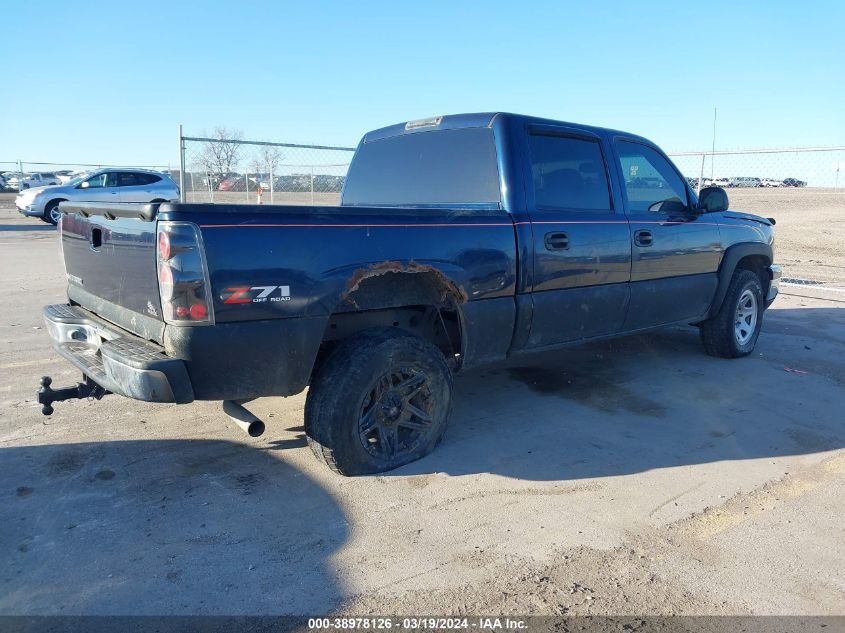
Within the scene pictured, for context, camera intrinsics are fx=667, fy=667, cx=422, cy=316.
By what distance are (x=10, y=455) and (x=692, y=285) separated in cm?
518

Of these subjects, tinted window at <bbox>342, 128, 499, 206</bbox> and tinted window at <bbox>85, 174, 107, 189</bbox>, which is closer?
tinted window at <bbox>342, 128, 499, 206</bbox>

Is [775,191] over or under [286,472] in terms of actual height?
over

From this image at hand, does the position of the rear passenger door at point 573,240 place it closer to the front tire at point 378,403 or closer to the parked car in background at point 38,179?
the front tire at point 378,403

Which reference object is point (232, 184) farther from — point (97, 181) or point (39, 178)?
point (39, 178)

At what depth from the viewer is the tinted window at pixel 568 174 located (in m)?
4.57

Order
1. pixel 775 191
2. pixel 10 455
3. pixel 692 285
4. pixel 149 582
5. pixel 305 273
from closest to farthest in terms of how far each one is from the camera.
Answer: pixel 149 582
pixel 305 273
pixel 10 455
pixel 692 285
pixel 775 191

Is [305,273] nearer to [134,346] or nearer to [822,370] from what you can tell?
[134,346]

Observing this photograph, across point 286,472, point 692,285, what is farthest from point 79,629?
point 692,285

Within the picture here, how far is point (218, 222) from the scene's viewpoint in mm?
3031

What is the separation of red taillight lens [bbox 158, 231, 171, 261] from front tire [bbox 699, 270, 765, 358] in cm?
510

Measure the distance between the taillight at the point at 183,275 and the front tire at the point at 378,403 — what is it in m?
0.80

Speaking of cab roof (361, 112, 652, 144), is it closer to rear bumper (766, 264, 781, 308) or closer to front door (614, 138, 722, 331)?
front door (614, 138, 722, 331)

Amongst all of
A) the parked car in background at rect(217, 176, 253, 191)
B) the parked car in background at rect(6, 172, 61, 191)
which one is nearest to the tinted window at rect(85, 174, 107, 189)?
the parked car in background at rect(217, 176, 253, 191)

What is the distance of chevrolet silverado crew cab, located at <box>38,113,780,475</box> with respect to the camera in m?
3.11
